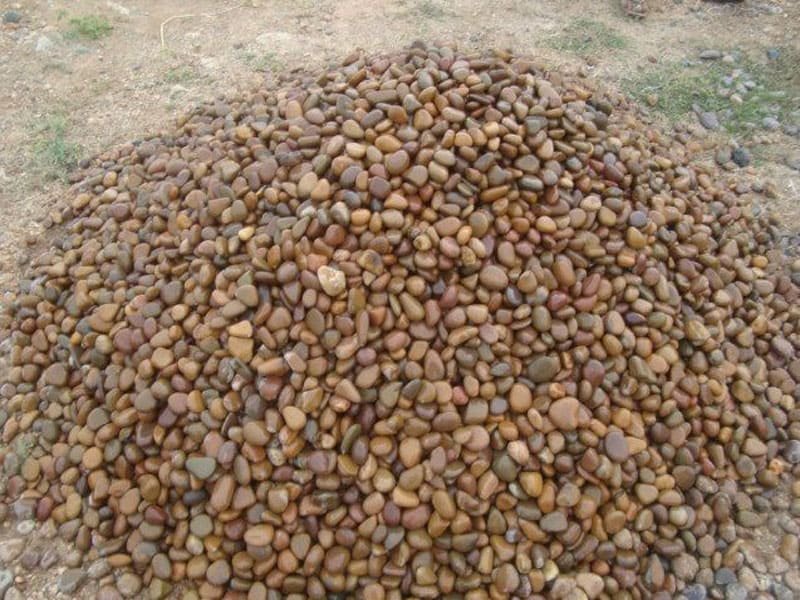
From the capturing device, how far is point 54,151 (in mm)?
4418

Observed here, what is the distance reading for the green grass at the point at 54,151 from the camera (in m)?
4.30

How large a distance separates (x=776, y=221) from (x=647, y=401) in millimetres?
1658

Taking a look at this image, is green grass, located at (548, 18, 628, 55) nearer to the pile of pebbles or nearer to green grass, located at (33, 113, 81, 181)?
the pile of pebbles

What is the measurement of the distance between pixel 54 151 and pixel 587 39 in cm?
381

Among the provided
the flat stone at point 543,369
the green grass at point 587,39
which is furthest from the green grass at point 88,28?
the flat stone at point 543,369

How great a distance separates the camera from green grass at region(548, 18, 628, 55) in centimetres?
542

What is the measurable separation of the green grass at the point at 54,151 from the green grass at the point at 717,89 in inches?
142

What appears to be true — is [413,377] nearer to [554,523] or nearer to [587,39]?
[554,523]

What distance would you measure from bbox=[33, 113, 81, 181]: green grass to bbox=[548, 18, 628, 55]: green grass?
3.43m

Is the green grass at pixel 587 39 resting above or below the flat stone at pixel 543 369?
below

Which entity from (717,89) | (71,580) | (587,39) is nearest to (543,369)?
(71,580)

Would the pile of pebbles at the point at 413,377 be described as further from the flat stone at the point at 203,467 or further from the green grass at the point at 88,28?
the green grass at the point at 88,28

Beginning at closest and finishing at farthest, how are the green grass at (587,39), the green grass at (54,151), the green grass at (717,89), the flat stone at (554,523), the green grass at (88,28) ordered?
the flat stone at (554,523) → the green grass at (54,151) → the green grass at (717,89) → the green grass at (587,39) → the green grass at (88,28)

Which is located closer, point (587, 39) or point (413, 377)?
point (413, 377)
